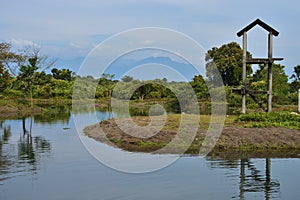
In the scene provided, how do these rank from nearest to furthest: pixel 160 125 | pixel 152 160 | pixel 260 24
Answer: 1. pixel 152 160
2. pixel 160 125
3. pixel 260 24

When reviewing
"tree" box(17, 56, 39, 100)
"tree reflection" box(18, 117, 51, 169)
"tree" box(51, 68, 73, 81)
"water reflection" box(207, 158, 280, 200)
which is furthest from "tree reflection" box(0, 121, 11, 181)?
"tree" box(51, 68, 73, 81)

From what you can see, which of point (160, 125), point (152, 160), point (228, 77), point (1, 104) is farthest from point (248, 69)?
point (152, 160)

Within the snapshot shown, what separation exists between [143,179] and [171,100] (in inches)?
1426

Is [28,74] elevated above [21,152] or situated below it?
above

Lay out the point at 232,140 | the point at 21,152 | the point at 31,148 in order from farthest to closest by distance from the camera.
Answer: the point at 31,148
the point at 232,140
the point at 21,152

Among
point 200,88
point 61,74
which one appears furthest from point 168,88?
point 61,74

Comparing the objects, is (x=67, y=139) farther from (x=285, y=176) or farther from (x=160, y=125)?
(x=285, y=176)

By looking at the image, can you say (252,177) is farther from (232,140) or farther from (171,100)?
(171,100)

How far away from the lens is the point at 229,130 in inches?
696

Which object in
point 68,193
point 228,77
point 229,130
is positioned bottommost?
point 68,193

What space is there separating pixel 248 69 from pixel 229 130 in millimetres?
34511

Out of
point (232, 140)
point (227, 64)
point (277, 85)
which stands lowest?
point (232, 140)

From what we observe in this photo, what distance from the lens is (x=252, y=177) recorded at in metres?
11.7


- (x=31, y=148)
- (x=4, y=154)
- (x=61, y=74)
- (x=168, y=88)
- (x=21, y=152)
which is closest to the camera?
(x=4, y=154)
